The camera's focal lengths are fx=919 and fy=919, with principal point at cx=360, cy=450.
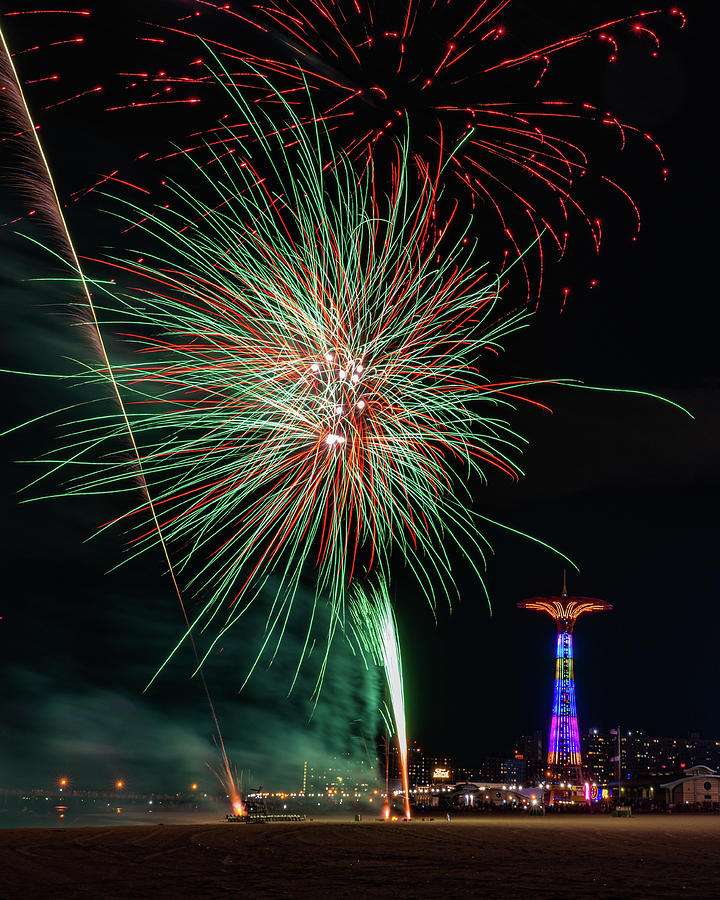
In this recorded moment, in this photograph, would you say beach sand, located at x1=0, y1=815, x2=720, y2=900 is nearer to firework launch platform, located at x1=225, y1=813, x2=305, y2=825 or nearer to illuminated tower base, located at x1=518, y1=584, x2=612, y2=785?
firework launch platform, located at x1=225, y1=813, x2=305, y2=825

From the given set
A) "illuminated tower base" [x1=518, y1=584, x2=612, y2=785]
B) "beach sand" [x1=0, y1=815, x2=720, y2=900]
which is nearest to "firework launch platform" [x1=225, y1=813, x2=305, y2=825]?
"beach sand" [x1=0, y1=815, x2=720, y2=900]

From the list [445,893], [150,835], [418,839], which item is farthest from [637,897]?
[150,835]

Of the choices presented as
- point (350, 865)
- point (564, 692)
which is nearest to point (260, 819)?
point (350, 865)

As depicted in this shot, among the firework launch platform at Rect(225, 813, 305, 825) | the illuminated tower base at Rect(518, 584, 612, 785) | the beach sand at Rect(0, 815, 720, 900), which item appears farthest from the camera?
the illuminated tower base at Rect(518, 584, 612, 785)

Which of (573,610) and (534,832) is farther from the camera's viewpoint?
(573,610)

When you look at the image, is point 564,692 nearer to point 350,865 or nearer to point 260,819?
point 260,819

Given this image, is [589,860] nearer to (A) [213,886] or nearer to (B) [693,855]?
(B) [693,855]
